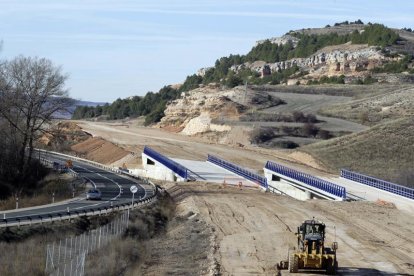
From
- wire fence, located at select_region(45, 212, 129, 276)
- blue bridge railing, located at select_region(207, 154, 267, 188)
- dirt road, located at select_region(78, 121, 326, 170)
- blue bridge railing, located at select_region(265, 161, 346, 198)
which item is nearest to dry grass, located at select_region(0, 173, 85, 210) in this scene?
blue bridge railing, located at select_region(207, 154, 267, 188)

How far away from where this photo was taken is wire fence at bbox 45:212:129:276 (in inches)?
966

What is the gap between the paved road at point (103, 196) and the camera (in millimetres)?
41500

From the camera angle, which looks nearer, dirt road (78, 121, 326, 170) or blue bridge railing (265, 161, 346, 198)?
blue bridge railing (265, 161, 346, 198)

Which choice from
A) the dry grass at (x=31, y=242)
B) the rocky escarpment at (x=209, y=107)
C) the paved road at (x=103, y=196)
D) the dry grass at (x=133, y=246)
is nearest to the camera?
the dry grass at (x=31, y=242)

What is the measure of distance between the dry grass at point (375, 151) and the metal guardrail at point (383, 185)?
1048 cm

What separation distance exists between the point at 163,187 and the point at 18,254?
104 ft

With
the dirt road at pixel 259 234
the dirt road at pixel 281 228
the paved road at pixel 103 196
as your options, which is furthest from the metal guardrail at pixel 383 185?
the paved road at pixel 103 196

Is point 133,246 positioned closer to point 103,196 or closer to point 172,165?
point 103,196

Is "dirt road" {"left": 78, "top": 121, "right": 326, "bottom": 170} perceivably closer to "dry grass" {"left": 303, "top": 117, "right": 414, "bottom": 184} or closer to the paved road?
"dry grass" {"left": 303, "top": 117, "right": 414, "bottom": 184}

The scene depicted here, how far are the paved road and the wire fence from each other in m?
3.26

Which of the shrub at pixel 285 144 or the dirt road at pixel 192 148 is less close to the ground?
the shrub at pixel 285 144

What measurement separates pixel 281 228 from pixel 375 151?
46.4 metres

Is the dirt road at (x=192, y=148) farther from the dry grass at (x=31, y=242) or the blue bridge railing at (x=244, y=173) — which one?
the dry grass at (x=31, y=242)

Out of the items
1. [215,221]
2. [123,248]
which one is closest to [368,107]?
[215,221]
